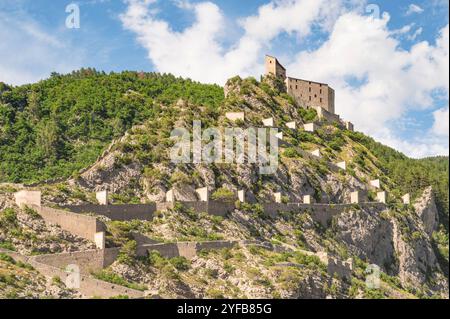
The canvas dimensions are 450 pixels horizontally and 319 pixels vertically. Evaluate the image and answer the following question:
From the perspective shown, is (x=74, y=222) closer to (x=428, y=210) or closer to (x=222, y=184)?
(x=222, y=184)

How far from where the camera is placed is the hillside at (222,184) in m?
48.6

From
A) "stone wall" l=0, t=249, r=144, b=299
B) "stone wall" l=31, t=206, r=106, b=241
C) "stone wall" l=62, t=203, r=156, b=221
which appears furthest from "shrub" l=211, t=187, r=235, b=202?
"stone wall" l=0, t=249, r=144, b=299

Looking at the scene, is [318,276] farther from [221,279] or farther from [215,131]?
[215,131]

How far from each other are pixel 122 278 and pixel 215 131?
95.3ft

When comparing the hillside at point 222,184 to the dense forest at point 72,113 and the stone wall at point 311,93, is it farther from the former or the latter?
the stone wall at point 311,93

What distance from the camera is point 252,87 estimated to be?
87312mm

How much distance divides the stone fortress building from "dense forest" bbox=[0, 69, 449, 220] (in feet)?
20.9

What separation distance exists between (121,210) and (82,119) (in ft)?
132

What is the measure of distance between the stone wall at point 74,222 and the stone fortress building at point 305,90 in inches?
2022

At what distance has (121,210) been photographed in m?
50.4

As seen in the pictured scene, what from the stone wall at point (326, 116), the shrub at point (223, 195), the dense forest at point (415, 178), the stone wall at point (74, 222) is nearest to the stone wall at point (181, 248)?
the stone wall at point (74, 222)

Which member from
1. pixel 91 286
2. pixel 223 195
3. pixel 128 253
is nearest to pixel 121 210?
pixel 128 253

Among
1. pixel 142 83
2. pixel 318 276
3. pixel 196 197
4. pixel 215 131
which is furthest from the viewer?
pixel 142 83
